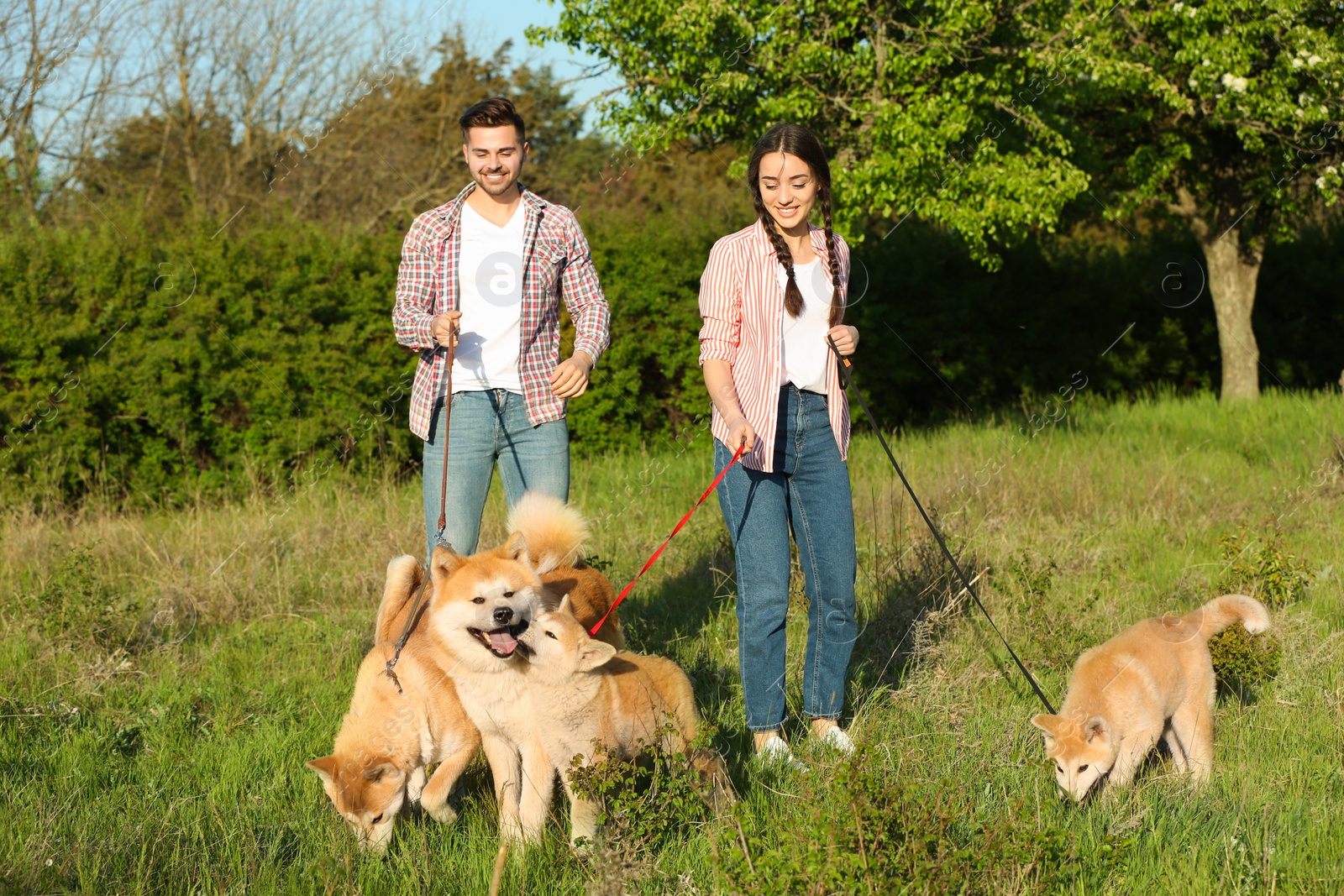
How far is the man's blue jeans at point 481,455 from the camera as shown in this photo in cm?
426

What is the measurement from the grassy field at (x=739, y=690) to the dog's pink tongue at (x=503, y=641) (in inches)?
26.4

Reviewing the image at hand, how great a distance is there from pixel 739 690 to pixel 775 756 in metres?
1.02

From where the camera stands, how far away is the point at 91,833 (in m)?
3.58

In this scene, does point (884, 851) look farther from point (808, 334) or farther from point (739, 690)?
point (739, 690)

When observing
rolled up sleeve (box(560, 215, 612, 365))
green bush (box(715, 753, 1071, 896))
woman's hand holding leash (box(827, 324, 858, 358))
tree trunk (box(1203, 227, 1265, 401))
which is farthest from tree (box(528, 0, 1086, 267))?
green bush (box(715, 753, 1071, 896))

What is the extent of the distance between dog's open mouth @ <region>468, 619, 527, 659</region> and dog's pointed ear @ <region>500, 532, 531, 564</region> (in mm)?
264

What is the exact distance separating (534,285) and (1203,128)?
12025 mm

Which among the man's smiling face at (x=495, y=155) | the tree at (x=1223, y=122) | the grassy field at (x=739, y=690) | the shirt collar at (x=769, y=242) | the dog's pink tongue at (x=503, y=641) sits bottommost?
the grassy field at (x=739, y=690)

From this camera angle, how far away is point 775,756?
3.97 meters

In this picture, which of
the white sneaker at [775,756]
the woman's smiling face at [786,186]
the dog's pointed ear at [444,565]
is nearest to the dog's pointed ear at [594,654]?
the dog's pointed ear at [444,565]

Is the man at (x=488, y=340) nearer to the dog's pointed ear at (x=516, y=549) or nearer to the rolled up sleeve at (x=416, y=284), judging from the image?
the rolled up sleeve at (x=416, y=284)

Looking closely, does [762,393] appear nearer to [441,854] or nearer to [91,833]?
[441,854]

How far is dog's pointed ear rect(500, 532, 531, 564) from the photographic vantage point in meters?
3.63

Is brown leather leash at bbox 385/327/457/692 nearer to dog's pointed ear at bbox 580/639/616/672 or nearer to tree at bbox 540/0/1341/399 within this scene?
dog's pointed ear at bbox 580/639/616/672
